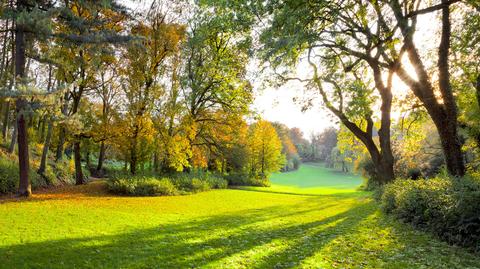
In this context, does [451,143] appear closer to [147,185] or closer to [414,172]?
[147,185]

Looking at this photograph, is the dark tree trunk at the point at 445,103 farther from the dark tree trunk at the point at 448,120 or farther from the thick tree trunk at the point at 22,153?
the thick tree trunk at the point at 22,153

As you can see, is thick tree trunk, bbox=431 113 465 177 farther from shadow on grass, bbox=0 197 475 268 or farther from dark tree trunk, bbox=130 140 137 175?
dark tree trunk, bbox=130 140 137 175

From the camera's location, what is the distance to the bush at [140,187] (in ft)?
58.2

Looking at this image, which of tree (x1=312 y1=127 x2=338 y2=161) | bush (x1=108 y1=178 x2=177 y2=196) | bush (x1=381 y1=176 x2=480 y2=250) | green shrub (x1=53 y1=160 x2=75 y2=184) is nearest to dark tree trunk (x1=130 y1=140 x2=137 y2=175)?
bush (x1=108 y1=178 x2=177 y2=196)

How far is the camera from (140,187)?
18.0m

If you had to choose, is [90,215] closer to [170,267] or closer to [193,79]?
[170,267]

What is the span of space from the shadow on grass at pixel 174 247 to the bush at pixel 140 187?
8.92 m

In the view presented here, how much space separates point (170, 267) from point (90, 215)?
18.2 feet

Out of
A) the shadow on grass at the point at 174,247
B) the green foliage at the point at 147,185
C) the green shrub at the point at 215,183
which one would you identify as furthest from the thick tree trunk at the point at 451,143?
the green shrub at the point at 215,183

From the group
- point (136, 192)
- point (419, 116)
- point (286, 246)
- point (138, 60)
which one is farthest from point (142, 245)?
point (419, 116)

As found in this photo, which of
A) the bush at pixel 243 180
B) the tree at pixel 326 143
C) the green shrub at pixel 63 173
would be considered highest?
the tree at pixel 326 143

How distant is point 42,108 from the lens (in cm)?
1091

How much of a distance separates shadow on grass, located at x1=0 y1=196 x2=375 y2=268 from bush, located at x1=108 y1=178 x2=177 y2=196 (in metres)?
8.92

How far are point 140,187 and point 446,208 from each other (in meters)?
15.2
